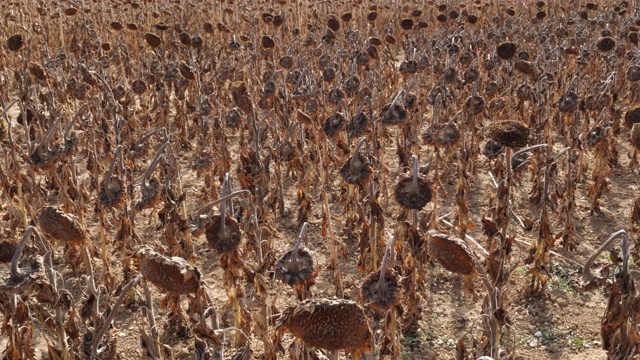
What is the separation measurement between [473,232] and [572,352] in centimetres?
182

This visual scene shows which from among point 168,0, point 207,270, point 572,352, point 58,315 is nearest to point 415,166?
point 58,315

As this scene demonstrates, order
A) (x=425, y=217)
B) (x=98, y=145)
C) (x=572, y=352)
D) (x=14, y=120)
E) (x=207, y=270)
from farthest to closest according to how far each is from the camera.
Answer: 1. (x=14, y=120)
2. (x=98, y=145)
3. (x=207, y=270)
4. (x=572, y=352)
5. (x=425, y=217)

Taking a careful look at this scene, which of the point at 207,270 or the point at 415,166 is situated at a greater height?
the point at 415,166

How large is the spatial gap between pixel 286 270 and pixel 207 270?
2.63m

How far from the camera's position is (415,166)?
2.83 m

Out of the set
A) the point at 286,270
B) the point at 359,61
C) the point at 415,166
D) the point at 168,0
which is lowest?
the point at 168,0

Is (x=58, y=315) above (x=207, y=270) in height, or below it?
above

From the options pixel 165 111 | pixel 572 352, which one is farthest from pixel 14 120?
pixel 572 352

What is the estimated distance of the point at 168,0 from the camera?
57.0 ft

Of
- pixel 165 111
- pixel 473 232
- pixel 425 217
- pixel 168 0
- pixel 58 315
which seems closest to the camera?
pixel 58 315

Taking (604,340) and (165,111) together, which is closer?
(604,340)

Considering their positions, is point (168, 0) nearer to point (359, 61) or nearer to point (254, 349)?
point (359, 61)

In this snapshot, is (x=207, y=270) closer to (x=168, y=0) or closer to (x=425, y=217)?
(x=425, y=217)

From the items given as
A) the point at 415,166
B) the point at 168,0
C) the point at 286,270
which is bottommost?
the point at 168,0
